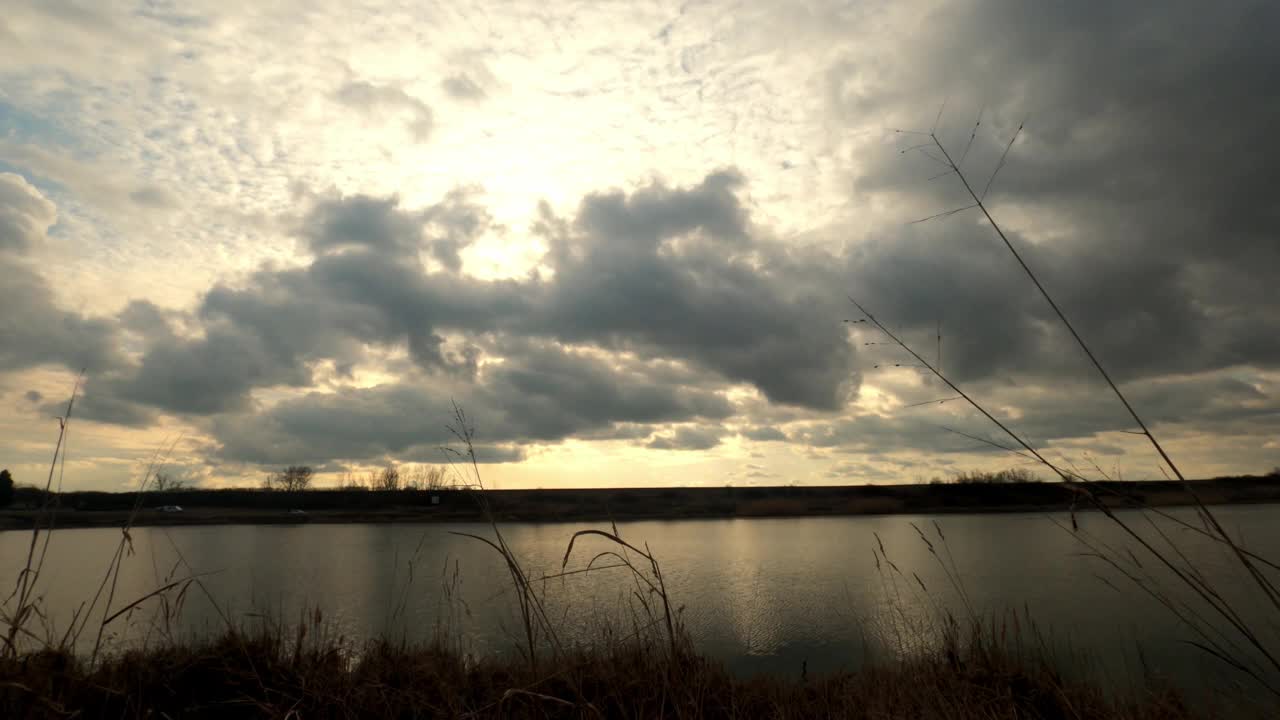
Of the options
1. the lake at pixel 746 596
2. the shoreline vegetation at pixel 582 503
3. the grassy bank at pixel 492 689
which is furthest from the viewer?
the shoreline vegetation at pixel 582 503

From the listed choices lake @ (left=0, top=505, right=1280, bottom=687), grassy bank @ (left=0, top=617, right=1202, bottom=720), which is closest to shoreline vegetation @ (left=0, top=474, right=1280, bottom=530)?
lake @ (left=0, top=505, right=1280, bottom=687)

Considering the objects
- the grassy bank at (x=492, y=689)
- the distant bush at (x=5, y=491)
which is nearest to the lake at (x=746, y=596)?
the grassy bank at (x=492, y=689)

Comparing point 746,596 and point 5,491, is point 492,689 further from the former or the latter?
point 5,491

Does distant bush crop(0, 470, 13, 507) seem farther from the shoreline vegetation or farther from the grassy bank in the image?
the grassy bank

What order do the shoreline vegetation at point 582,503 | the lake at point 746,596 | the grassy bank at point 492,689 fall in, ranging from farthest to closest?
the shoreline vegetation at point 582,503, the lake at point 746,596, the grassy bank at point 492,689

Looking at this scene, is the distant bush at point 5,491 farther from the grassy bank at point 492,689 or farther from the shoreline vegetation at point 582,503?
the grassy bank at point 492,689

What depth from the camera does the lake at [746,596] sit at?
10891mm

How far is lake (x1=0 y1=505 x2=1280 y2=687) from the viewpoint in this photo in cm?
1089

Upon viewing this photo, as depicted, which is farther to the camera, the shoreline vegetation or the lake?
the shoreline vegetation

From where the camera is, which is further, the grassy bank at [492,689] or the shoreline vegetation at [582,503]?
the shoreline vegetation at [582,503]

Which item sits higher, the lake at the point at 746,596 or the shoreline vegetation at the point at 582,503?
the shoreline vegetation at the point at 582,503

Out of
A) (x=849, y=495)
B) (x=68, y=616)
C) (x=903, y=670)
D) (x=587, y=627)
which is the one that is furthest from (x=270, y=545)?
(x=849, y=495)

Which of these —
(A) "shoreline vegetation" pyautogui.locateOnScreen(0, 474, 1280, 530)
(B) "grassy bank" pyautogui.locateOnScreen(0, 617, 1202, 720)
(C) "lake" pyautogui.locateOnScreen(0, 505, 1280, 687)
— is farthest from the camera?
(A) "shoreline vegetation" pyautogui.locateOnScreen(0, 474, 1280, 530)

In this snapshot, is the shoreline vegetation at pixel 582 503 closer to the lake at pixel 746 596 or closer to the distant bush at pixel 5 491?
the distant bush at pixel 5 491
